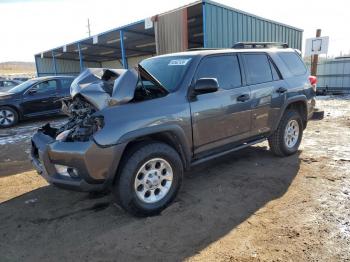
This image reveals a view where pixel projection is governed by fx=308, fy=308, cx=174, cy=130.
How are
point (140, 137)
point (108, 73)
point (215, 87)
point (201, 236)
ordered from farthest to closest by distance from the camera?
point (108, 73) → point (215, 87) → point (140, 137) → point (201, 236)

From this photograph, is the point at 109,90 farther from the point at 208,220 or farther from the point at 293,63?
the point at 293,63

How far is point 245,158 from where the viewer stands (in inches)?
219

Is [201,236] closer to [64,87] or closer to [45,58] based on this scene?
[64,87]

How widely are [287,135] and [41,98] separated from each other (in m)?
8.51

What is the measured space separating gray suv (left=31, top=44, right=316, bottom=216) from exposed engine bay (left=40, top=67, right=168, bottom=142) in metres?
0.01

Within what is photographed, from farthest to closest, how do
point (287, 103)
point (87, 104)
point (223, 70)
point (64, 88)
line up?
point (64, 88) → point (287, 103) → point (223, 70) → point (87, 104)

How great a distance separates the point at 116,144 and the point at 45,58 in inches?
1096

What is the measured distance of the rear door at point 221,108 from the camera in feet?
12.9

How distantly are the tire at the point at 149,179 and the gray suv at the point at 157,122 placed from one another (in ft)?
0.04

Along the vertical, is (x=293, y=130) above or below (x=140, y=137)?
below

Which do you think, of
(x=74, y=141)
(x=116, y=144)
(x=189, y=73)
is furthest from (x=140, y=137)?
(x=189, y=73)

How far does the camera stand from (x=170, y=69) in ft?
13.7

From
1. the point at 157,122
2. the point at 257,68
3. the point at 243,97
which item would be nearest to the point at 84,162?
the point at 157,122

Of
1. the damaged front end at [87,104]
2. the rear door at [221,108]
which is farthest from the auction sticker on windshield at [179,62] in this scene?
the damaged front end at [87,104]
